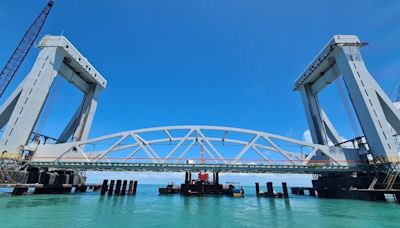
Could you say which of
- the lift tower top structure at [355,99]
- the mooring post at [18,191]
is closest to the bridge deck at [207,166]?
the mooring post at [18,191]

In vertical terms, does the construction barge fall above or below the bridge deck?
below

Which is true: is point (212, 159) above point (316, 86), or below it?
below

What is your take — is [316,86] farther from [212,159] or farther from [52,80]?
[52,80]

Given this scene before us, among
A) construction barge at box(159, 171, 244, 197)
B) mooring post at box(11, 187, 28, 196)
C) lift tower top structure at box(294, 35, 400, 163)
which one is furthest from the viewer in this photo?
construction barge at box(159, 171, 244, 197)

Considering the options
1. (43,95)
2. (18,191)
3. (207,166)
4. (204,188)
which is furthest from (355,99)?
(18,191)

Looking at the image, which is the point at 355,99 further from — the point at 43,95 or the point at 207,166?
the point at 43,95

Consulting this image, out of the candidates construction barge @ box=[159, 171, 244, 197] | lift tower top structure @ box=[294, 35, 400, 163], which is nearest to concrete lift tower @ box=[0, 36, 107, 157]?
construction barge @ box=[159, 171, 244, 197]

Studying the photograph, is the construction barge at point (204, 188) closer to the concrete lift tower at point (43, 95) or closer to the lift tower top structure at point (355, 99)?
the lift tower top structure at point (355, 99)

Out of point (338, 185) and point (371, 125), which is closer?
point (371, 125)

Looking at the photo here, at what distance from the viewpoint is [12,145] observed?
36.2 m

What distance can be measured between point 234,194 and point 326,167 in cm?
1818

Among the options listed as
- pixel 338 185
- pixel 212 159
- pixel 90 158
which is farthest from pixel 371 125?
pixel 90 158

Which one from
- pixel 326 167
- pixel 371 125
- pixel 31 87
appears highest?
pixel 31 87

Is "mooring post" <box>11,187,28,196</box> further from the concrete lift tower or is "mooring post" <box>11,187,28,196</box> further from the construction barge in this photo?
the construction barge
